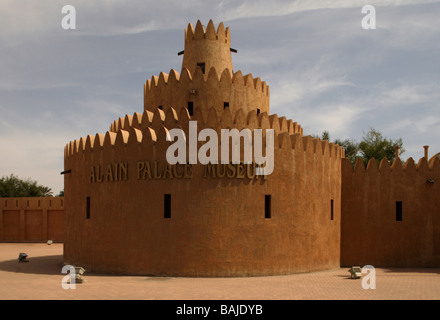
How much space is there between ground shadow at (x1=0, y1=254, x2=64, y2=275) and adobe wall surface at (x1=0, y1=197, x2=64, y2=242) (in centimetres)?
1354

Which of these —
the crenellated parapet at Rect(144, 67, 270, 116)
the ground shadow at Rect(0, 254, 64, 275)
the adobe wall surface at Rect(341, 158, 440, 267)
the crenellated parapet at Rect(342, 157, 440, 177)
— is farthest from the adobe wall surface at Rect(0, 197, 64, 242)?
the crenellated parapet at Rect(342, 157, 440, 177)

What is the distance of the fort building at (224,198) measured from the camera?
18.5 metres

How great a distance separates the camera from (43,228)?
131 feet

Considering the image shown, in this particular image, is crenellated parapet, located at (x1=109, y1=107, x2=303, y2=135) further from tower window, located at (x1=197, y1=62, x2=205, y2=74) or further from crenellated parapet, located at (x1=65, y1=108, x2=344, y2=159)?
tower window, located at (x1=197, y1=62, x2=205, y2=74)

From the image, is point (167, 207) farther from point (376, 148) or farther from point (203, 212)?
point (376, 148)

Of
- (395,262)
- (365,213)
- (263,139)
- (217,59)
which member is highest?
(217,59)

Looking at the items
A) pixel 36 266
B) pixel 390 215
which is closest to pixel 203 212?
pixel 36 266

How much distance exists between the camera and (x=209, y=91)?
2119 cm

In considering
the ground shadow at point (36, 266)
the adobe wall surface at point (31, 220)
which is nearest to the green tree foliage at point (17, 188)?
the adobe wall surface at point (31, 220)

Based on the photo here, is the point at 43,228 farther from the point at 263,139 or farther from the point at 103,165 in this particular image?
the point at 263,139
